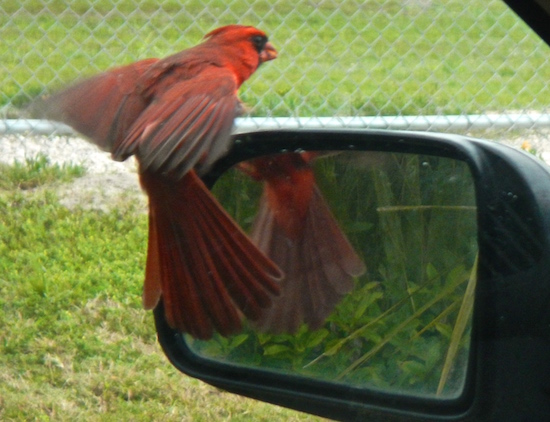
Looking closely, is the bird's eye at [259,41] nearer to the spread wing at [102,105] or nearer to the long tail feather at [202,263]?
the spread wing at [102,105]

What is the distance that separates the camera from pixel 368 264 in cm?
149

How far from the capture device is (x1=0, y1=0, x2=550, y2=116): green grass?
454 cm

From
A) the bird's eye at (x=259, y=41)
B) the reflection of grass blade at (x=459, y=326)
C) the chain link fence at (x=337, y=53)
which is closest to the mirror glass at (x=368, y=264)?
the reflection of grass blade at (x=459, y=326)

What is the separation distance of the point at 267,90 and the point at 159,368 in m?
2.02

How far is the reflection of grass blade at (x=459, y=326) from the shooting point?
4.39 ft

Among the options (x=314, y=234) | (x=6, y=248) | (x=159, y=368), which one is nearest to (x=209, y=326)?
(x=314, y=234)

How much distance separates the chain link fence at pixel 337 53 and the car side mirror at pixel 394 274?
2296mm

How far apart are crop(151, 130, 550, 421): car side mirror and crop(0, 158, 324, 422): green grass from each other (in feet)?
3.13

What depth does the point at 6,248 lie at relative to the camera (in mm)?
3494

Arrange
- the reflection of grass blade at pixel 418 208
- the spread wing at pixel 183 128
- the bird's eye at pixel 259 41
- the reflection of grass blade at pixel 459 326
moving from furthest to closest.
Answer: the bird's eye at pixel 259 41 < the spread wing at pixel 183 128 < the reflection of grass blade at pixel 418 208 < the reflection of grass blade at pixel 459 326

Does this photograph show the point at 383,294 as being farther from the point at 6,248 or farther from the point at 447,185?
the point at 6,248

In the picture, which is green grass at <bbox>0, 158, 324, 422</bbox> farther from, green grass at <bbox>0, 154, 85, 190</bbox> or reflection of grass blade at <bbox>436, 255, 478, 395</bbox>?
reflection of grass blade at <bbox>436, 255, 478, 395</bbox>

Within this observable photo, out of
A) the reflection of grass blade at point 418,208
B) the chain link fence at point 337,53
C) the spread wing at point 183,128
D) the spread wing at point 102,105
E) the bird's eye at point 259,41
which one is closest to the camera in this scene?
the reflection of grass blade at point 418,208

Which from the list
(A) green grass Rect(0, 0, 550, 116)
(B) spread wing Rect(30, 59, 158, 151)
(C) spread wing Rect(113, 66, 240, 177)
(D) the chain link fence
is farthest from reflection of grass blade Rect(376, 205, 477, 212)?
(A) green grass Rect(0, 0, 550, 116)
